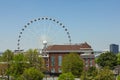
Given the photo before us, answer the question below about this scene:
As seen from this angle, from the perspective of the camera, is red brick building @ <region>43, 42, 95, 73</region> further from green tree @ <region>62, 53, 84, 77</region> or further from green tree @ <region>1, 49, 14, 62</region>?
green tree @ <region>62, 53, 84, 77</region>

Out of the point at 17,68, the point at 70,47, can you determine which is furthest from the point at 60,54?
the point at 17,68

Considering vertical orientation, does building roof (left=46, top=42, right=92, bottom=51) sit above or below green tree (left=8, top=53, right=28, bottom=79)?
above

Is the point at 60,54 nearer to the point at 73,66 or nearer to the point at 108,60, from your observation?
the point at 108,60

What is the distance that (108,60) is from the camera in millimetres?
84625

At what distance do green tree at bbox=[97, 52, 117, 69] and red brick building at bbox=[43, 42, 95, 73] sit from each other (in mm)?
3820

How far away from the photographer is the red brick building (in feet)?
298

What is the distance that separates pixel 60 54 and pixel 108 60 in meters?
12.6

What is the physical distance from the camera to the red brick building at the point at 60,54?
90.8 metres

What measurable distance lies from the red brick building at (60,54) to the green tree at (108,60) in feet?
12.5

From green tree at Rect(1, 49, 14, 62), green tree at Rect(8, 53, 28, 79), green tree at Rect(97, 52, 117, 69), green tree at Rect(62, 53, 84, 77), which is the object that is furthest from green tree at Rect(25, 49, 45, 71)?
green tree at Rect(97, 52, 117, 69)

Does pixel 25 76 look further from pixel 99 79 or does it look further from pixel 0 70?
pixel 0 70

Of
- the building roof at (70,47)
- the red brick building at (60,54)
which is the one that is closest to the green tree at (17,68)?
the red brick building at (60,54)

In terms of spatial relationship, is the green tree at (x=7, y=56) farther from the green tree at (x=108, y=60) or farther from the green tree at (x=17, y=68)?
the green tree at (x=108, y=60)

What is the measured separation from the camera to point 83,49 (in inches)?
3607
